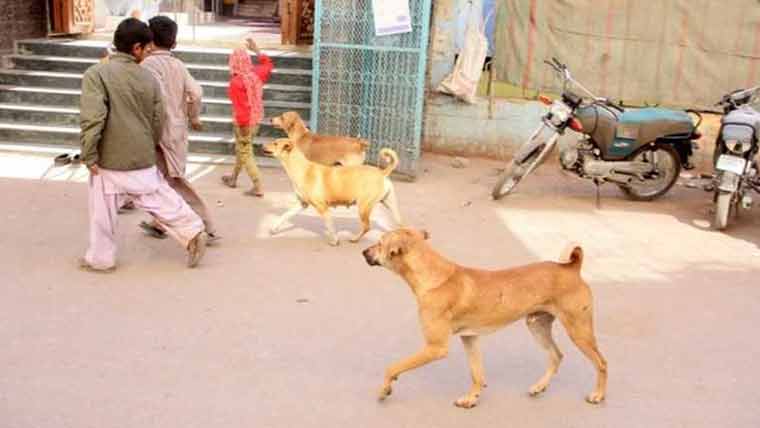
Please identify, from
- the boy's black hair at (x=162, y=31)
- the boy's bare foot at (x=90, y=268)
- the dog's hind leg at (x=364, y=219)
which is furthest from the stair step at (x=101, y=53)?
the boy's bare foot at (x=90, y=268)

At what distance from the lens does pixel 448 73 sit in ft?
35.6

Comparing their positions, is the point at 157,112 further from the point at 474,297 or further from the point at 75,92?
the point at 75,92

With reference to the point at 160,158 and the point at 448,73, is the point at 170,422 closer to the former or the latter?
the point at 160,158

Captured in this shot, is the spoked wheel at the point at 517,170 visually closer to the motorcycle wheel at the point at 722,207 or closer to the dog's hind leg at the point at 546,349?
the motorcycle wheel at the point at 722,207

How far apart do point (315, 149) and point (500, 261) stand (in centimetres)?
231

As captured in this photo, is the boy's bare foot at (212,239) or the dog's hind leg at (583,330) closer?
the dog's hind leg at (583,330)

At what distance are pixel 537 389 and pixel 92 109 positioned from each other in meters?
3.47

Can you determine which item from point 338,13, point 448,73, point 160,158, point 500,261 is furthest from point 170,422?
point 448,73

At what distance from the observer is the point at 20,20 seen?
11.7 metres

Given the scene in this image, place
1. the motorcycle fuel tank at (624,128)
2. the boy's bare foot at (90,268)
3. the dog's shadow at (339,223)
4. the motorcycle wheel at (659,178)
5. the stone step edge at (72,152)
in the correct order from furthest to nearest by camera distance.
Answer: the stone step edge at (72,152) < the motorcycle wheel at (659,178) < the motorcycle fuel tank at (624,128) < the dog's shadow at (339,223) < the boy's bare foot at (90,268)

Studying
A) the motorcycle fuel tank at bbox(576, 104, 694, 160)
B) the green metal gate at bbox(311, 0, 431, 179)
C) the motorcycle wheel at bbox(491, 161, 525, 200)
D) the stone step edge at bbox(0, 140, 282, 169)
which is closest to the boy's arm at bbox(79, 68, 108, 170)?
the stone step edge at bbox(0, 140, 282, 169)

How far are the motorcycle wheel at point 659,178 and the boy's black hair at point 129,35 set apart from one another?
18.7ft

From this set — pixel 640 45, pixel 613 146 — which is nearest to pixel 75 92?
pixel 613 146

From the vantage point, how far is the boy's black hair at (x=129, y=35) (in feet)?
19.1
